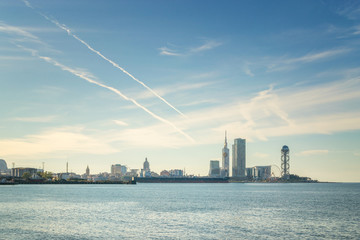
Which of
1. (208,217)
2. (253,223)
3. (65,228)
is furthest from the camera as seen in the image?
(208,217)

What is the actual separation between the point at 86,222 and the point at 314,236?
138ft

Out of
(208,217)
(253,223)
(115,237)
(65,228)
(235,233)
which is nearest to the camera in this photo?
(115,237)

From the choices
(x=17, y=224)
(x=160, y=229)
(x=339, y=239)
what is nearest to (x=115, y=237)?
(x=160, y=229)

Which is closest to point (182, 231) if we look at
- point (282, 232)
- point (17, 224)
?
point (282, 232)

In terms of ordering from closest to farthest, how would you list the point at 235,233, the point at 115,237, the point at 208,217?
the point at 115,237 → the point at 235,233 → the point at 208,217

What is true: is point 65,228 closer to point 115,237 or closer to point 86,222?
point 86,222

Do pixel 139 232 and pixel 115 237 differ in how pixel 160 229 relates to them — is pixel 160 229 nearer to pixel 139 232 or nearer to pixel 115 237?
pixel 139 232

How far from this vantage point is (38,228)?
65812 mm

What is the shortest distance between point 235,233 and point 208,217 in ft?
71.1

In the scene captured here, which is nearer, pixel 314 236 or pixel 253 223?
pixel 314 236

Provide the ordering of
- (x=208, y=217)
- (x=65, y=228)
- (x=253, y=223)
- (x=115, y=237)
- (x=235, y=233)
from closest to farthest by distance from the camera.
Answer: (x=115, y=237), (x=235, y=233), (x=65, y=228), (x=253, y=223), (x=208, y=217)

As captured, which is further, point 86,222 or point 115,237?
point 86,222

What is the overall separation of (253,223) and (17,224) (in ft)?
146

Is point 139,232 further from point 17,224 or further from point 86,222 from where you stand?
point 17,224
